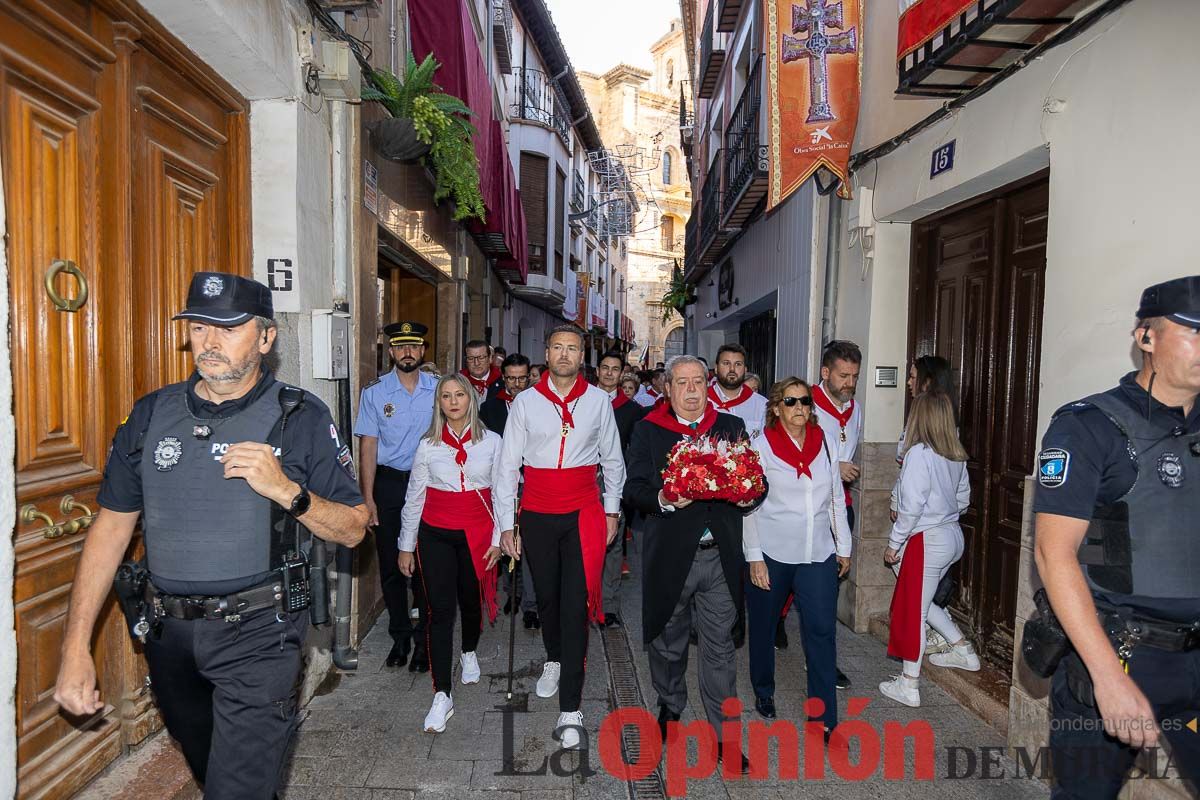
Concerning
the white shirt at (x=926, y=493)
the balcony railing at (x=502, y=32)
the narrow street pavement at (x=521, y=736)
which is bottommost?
the narrow street pavement at (x=521, y=736)

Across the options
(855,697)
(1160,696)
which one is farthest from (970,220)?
(1160,696)

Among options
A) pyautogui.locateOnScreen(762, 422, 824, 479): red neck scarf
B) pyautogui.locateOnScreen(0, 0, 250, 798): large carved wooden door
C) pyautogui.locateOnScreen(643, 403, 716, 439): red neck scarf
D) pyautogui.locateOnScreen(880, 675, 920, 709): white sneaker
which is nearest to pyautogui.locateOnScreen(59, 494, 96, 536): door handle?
pyautogui.locateOnScreen(0, 0, 250, 798): large carved wooden door

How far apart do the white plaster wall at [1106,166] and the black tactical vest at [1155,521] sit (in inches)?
53.4

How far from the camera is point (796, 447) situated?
14.7ft

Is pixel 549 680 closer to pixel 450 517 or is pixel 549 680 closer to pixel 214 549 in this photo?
pixel 450 517

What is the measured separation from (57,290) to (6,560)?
1.17m

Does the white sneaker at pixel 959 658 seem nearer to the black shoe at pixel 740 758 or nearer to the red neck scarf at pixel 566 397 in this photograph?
the black shoe at pixel 740 758

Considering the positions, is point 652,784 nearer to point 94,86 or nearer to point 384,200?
point 94,86

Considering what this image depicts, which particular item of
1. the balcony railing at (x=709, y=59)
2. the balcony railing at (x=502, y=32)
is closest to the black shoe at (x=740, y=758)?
the balcony railing at (x=709, y=59)

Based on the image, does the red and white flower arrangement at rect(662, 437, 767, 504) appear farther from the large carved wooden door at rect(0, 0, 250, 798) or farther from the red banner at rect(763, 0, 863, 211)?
the red banner at rect(763, 0, 863, 211)

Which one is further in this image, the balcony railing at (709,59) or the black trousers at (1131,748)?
the balcony railing at (709,59)

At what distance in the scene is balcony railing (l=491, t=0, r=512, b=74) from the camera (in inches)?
610

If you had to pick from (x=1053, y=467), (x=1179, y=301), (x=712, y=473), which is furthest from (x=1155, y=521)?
(x=712, y=473)

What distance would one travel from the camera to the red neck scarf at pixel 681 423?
4199 millimetres
